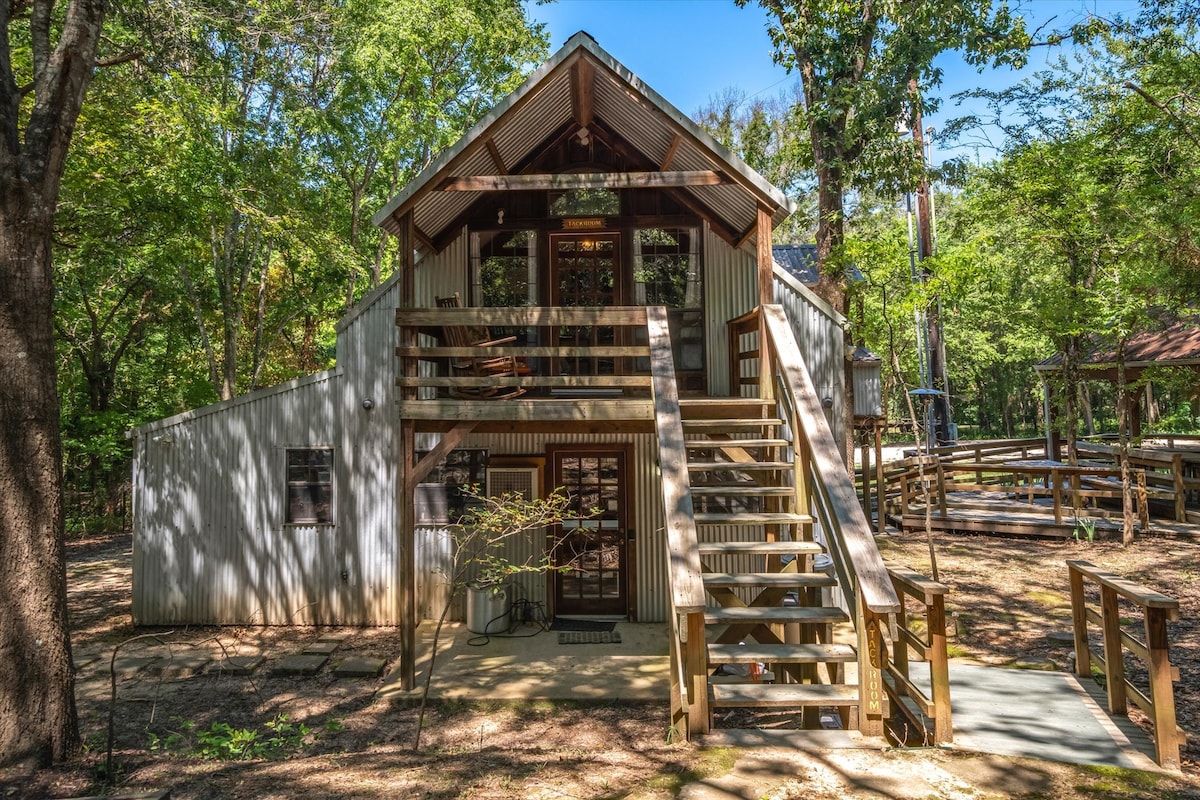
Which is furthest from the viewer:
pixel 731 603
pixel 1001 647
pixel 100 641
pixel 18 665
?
pixel 100 641

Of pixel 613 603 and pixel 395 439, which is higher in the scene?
pixel 395 439

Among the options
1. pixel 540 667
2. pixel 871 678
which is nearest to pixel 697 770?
pixel 871 678

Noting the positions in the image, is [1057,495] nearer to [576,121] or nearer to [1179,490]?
[1179,490]

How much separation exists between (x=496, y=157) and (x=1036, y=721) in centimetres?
765

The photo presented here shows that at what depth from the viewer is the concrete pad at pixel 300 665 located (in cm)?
728

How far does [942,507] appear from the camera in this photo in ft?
41.7

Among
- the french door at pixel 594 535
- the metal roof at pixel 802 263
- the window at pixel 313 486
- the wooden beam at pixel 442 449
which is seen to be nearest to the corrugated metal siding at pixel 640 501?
the french door at pixel 594 535

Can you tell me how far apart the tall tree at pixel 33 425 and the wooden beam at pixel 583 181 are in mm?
3201

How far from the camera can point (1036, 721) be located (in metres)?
4.57

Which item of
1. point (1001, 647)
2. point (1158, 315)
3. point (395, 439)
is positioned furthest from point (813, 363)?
point (1158, 315)

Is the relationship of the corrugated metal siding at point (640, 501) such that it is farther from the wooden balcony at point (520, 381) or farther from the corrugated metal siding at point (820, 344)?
the corrugated metal siding at point (820, 344)

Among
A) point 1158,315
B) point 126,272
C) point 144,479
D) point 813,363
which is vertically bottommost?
point 144,479

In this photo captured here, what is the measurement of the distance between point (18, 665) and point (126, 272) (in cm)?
1468

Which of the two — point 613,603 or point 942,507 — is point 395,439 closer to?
point 613,603
